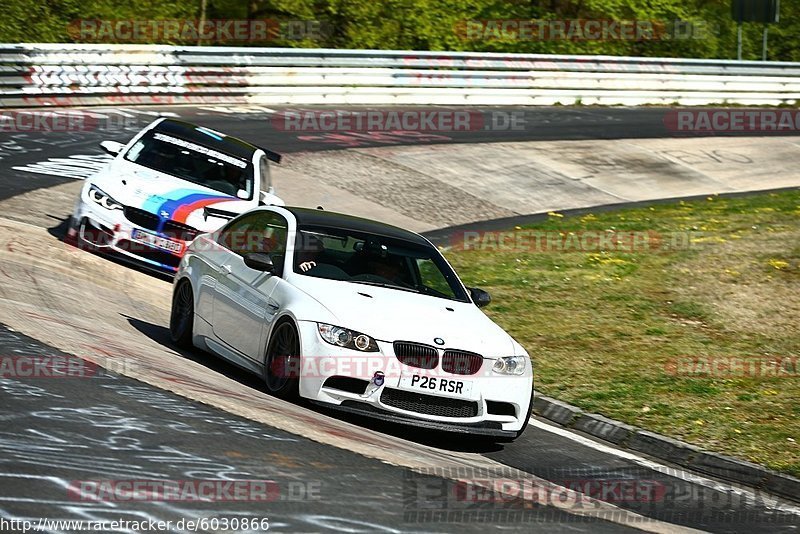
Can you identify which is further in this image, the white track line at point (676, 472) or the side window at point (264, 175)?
the side window at point (264, 175)

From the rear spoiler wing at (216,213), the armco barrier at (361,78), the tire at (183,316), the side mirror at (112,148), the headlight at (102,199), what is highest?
the armco barrier at (361,78)

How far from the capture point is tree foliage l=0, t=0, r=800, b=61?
3172 centimetres

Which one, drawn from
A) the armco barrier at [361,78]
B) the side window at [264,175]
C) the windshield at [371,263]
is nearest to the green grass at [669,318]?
the windshield at [371,263]

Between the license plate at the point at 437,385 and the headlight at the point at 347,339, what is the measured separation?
321 mm

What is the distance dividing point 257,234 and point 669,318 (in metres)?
5.64

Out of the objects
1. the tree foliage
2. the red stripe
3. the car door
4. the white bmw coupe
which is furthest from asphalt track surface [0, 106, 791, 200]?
the car door

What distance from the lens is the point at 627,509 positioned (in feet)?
25.2

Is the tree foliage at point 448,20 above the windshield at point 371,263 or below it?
above

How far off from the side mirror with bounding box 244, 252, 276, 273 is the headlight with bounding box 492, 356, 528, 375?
194 cm

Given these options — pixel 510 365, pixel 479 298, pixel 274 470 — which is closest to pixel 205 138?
pixel 479 298

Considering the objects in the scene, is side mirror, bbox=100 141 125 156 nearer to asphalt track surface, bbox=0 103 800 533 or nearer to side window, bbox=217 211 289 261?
side window, bbox=217 211 289 261

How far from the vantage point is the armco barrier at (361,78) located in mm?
24281

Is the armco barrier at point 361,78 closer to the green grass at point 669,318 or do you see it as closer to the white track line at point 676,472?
the green grass at point 669,318

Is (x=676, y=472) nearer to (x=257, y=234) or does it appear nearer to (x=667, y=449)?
(x=667, y=449)
